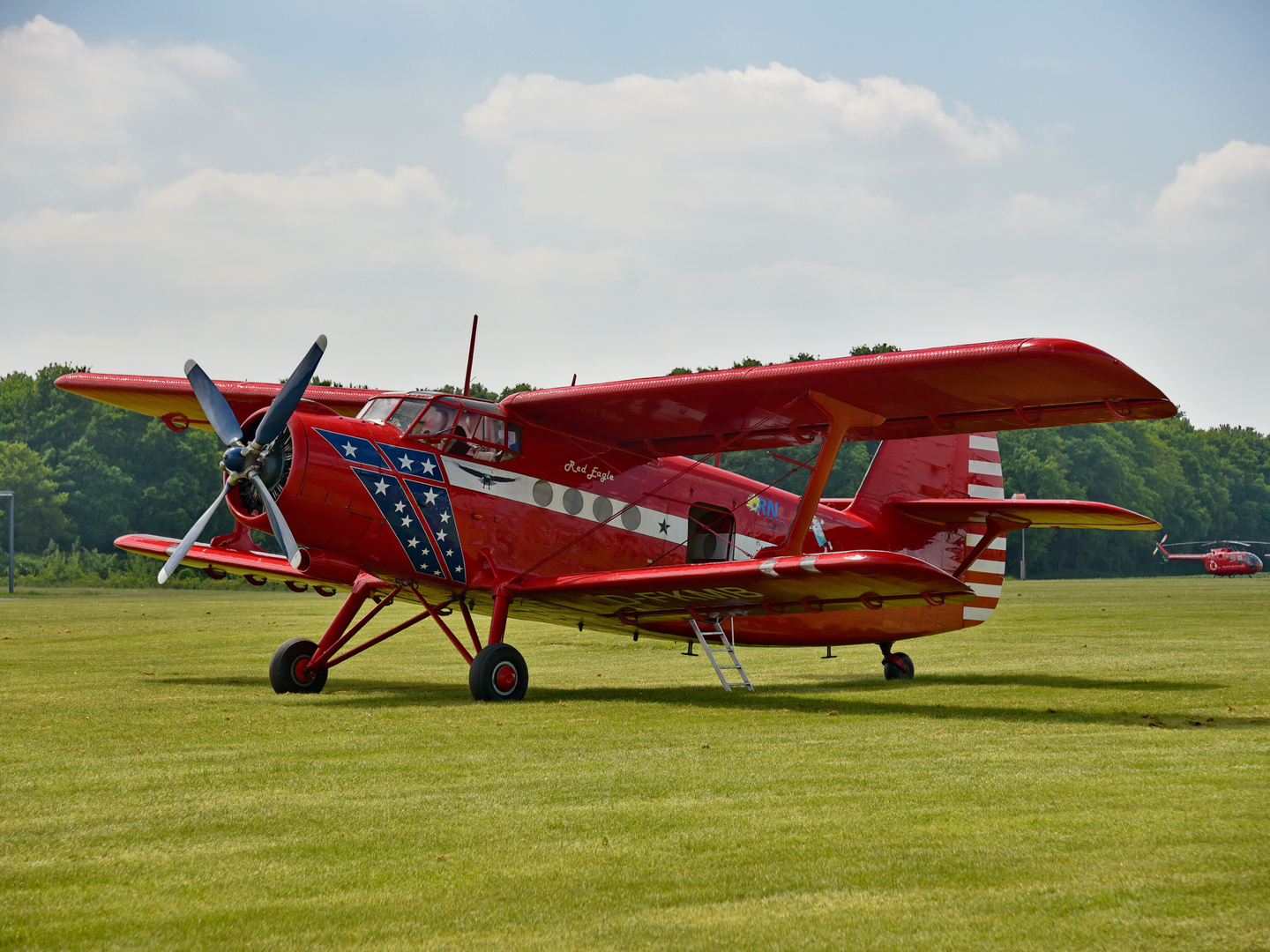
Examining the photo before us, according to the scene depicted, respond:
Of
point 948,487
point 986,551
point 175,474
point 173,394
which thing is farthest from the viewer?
point 175,474

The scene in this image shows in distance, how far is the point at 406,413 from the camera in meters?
12.9

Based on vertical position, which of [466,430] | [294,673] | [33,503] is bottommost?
[294,673]

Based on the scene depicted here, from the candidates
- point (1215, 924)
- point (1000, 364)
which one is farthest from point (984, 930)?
Answer: point (1000, 364)

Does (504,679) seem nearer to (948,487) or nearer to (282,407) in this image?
(282,407)

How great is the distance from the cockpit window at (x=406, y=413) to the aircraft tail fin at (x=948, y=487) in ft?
21.8

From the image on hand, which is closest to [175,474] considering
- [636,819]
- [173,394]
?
[173,394]

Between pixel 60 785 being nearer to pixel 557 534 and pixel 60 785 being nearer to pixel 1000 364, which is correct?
pixel 557 534

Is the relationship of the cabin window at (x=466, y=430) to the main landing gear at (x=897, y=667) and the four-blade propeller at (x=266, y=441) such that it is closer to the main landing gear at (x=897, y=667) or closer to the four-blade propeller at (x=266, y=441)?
the four-blade propeller at (x=266, y=441)

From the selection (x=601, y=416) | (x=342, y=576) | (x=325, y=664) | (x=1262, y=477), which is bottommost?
(x=325, y=664)

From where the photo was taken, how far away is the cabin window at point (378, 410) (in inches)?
510

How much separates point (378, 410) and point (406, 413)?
38 centimetres

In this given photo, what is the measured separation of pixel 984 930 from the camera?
417 cm

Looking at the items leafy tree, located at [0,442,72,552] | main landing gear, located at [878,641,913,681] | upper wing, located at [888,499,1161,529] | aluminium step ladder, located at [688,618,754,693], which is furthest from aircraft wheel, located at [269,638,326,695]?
leafy tree, located at [0,442,72,552]

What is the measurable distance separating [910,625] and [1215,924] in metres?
12.6
